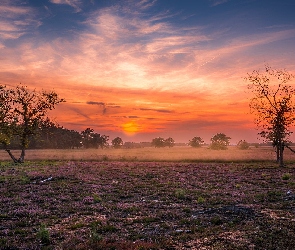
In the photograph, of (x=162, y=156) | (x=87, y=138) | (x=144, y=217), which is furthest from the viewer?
(x=87, y=138)

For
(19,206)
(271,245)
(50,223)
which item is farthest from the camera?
(19,206)

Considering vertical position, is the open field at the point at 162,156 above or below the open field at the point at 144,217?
above

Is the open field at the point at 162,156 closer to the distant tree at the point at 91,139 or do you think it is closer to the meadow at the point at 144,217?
the meadow at the point at 144,217

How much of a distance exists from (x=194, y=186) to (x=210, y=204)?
27.9 ft

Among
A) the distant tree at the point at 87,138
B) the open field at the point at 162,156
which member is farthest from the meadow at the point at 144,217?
the distant tree at the point at 87,138

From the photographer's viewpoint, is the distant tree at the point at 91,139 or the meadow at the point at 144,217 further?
the distant tree at the point at 91,139

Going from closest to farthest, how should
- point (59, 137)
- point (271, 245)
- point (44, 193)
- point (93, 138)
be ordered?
1. point (271, 245)
2. point (44, 193)
3. point (59, 137)
4. point (93, 138)

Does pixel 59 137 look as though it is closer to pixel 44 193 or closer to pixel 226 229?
pixel 44 193

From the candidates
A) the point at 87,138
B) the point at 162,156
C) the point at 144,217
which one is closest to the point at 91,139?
the point at 87,138

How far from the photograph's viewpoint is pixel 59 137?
16762 centimetres

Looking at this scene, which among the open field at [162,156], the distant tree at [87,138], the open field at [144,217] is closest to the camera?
the open field at [144,217]

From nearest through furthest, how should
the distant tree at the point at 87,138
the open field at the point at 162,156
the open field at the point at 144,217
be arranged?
the open field at the point at 144,217
the open field at the point at 162,156
the distant tree at the point at 87,138

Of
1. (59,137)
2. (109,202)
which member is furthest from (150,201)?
(59,137)

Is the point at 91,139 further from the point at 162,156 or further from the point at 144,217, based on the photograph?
the point at 144,217
